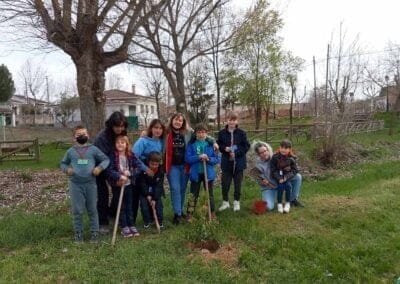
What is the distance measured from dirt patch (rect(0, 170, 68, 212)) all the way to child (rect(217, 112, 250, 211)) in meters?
3.91

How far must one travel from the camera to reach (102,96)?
11469 mm

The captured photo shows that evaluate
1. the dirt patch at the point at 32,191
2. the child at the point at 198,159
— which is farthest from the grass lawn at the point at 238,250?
the dirt patch at the point at 32,191

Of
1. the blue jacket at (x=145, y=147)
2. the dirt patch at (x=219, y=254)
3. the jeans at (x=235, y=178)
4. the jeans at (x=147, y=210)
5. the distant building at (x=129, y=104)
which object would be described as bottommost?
the dirt patch at (x=219, y=254)

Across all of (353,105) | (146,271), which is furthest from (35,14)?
(353,105)

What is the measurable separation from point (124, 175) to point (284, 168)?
276 cm

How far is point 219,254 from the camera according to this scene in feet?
18.3


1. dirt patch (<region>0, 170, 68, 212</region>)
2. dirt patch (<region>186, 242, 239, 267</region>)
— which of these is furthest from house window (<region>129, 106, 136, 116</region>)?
dirt patch (<region>186, 242, 239, 267</region>)

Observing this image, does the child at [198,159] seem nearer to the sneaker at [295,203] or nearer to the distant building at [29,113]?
the sneaker at [295,203]

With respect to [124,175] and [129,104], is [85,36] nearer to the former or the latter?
[124,175]

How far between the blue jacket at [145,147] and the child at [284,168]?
6.56 feet

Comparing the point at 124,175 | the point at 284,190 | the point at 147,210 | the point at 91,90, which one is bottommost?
the point at 147,210

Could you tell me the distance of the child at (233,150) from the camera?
7.32 meters

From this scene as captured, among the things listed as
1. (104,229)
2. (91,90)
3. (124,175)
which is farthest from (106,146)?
(91,90)

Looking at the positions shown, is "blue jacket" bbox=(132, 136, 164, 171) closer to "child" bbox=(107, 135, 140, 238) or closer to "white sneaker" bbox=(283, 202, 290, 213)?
"child" bbox=(107, 135, 140, 238)
